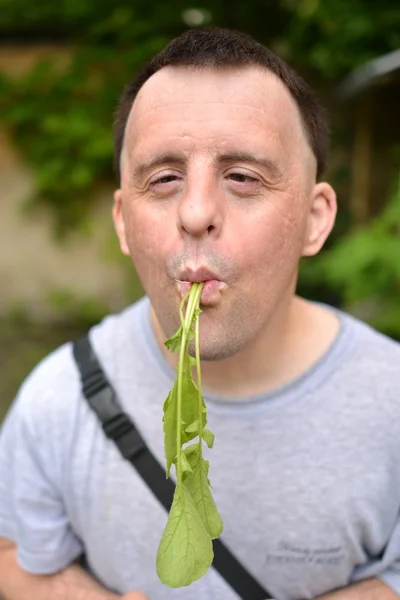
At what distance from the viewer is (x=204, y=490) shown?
1210mm

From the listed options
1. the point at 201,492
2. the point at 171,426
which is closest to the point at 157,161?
the point at 171,426

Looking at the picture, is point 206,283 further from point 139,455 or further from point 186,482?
point 139,455

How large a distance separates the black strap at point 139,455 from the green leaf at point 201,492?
0.34 metres

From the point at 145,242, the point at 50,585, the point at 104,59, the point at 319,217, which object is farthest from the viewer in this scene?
the point at 104,59

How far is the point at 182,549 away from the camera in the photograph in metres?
1.15

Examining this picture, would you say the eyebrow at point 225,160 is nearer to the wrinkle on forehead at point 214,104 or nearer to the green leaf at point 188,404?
the wrinkle on forehead at point 214,104

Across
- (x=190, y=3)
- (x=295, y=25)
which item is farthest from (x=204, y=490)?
(x=190, y=3)

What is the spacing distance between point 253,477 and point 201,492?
1.15 feet

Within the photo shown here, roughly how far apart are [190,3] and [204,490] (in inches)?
215

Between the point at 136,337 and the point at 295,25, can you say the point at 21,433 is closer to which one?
the point at 136,337

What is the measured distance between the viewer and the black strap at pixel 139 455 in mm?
1529

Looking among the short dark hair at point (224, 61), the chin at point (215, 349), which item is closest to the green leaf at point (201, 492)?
the chin at point (215, 349)

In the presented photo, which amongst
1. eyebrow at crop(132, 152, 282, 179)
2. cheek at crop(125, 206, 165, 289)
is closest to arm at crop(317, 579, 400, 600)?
cheek at crop(125, 206, 165, 289)

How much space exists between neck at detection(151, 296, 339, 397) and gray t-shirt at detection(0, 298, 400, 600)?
0.09ft
